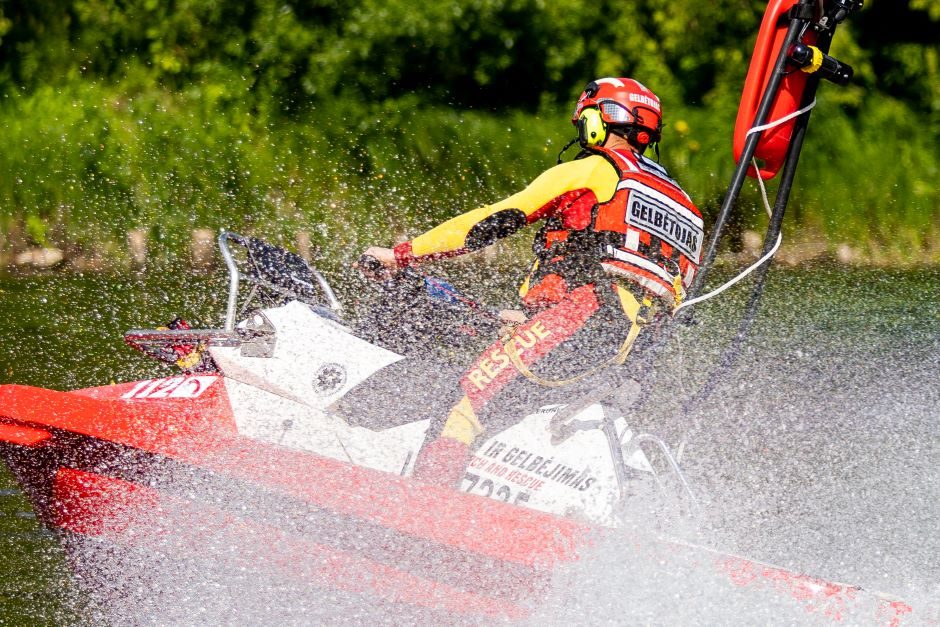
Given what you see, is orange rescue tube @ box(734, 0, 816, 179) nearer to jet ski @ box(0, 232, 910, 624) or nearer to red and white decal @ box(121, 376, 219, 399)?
jet ski @ box(0, 232, 910, 624)

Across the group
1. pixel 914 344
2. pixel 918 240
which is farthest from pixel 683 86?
pixel 914 344

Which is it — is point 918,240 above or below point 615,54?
below

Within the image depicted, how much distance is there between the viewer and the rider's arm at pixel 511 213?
3785mm

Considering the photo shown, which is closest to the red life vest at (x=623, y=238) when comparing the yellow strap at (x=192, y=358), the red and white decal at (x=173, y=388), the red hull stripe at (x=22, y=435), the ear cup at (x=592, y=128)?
the ear cup at (x=592, y=128)

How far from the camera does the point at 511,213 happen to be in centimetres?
379

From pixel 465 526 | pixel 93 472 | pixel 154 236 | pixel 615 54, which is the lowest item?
pixel 154 236

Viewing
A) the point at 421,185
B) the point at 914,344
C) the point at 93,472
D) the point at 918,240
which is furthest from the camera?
the point at 918,240

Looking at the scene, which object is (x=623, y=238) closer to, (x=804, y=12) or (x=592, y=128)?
(x=592, y=128)

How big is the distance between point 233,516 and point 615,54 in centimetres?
1000

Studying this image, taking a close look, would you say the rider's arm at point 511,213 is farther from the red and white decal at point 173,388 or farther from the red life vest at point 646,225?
the red and white decal at point 173,388

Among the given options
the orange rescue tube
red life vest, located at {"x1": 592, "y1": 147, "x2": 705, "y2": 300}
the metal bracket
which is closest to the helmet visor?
red life vest, located at {"x1": 592, "y1": 147, "x2": 705, "y2": 300}

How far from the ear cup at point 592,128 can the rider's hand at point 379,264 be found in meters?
0.85

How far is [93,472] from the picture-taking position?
12.3 ft

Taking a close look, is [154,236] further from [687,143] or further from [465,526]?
[465,526]
